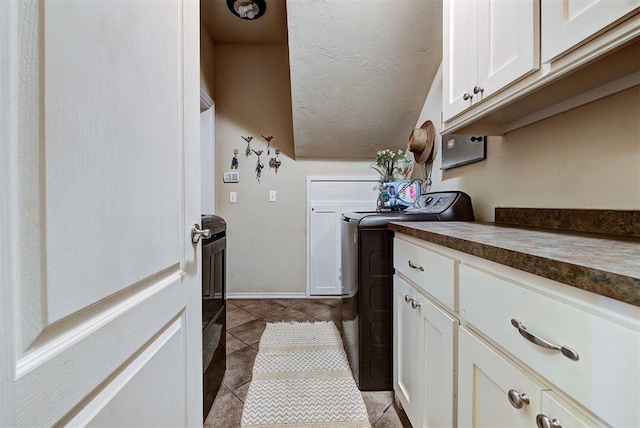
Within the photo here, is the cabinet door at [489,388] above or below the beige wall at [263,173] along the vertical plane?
below

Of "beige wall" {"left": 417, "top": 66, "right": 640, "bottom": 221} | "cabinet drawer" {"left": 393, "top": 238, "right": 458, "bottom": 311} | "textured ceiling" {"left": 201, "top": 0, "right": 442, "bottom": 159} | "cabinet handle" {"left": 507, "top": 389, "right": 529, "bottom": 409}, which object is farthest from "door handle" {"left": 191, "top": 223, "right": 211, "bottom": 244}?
"textured ceiling" {"left": 201, "top": 0, "right": 442, "bottom": 159}

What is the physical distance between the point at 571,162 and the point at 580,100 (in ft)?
0.70

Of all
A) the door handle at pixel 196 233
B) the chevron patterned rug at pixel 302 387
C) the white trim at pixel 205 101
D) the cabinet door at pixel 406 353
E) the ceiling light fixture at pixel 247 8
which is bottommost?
the chevron patterned rug at pixel 302 387

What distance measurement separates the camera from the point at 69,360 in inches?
15.5

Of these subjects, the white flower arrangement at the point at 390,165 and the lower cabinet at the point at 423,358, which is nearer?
the lower cabinet at the point at 423,358

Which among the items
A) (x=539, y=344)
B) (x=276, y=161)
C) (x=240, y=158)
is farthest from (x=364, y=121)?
(x=539, y=344)

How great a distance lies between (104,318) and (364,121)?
2.45 meters

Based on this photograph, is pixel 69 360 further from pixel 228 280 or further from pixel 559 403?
pixel 228 280

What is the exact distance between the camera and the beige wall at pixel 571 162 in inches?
34.7

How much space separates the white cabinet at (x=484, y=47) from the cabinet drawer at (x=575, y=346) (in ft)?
2.30

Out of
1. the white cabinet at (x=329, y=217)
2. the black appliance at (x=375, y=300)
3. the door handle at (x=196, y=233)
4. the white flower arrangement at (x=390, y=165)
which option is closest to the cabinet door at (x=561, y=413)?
the door handle at (x=196, y=233)

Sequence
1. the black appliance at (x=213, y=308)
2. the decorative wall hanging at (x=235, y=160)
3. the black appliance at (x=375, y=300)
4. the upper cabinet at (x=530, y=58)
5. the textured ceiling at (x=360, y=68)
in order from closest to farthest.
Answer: the upper cabinet at (x=530, y=58), the black appliance at (x=213, y=308), the black appliance at (x=375, y=300), the textured ceiling at (x=360, y=68), the decorative wall hanging at (x=235, y=160)

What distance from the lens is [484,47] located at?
110cm

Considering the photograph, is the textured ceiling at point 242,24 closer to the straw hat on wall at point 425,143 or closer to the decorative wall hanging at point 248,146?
the decorative wall hanging at point 248,146
